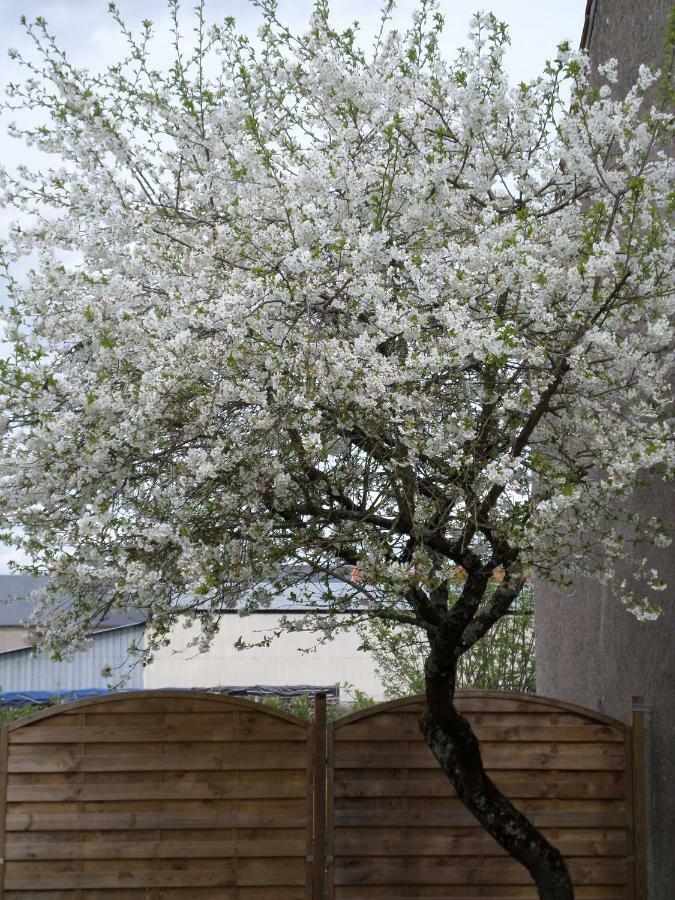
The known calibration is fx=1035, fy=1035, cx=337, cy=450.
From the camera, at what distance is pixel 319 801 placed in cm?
568

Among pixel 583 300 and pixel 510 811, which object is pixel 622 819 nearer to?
pixel 510 811

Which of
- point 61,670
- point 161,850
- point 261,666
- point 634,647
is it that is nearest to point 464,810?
point 634,647

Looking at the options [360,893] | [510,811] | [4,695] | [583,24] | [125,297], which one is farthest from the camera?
[4,695]

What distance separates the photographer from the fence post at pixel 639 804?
5633mm

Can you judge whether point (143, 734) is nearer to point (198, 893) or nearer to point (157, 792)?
point (157, 792)

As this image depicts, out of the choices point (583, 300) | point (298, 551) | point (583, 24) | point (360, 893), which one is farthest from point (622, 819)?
point (583, 24)

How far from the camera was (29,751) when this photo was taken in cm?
575

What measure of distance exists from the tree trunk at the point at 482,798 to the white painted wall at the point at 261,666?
1932 centimetres

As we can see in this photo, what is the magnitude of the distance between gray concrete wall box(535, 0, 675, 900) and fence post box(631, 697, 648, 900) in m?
A: 0.08

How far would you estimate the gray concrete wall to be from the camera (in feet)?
18.3

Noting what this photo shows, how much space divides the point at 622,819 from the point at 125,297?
3852 millimetres

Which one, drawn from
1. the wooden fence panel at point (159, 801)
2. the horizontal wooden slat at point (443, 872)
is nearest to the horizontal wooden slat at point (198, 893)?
the wooden fence panel at point (159, 801)

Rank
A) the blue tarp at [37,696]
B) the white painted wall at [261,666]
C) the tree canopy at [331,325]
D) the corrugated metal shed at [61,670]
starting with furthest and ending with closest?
the corrugated metal shed at [61,670]
the white painted wall at [261,666]
the blue tarp at [37,696]
the tree canopy at [331,325]

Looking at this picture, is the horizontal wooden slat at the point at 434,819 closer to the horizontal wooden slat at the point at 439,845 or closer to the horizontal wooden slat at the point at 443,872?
the horizontal wooden slat at the point at 439,845
